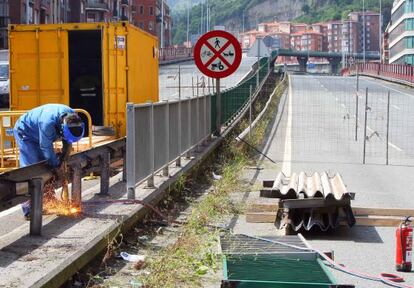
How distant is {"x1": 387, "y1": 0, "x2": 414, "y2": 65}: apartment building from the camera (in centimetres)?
12408

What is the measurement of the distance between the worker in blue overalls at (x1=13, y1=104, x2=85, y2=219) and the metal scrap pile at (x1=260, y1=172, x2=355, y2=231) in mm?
2575

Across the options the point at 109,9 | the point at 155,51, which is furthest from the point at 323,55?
the point at 155,51

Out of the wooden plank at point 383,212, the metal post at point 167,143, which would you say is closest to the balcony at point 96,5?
the metal post at point 167,143

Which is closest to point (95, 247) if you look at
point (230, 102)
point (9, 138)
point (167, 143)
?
point (167, 143)

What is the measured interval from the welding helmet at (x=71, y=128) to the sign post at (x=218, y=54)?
7748 millimetres

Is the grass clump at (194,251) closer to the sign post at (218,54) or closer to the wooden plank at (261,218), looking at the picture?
the wooden plank at (261,218)

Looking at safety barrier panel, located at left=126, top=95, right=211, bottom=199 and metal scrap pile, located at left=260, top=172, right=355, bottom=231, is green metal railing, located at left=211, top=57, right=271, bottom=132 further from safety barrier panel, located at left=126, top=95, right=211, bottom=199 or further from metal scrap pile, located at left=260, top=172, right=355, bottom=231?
metal scrap pile, located at left=260, top=172, right=355, bottom=231

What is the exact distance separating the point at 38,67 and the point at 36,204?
25.8 feet

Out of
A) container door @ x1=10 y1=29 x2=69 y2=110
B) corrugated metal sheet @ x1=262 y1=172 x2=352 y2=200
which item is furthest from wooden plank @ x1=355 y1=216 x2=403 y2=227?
container door @ x1=10 y1=29 x2=69 y2=110

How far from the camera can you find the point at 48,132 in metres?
7.90

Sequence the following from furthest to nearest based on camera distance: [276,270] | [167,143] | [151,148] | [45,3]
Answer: [45,3] < [167,143] < [151,148] < [276,270]

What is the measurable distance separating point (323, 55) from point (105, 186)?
190m

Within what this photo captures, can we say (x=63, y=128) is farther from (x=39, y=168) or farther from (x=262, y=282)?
(x=262, y=282)

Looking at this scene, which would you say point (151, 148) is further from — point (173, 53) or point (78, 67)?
point (173, 53)
